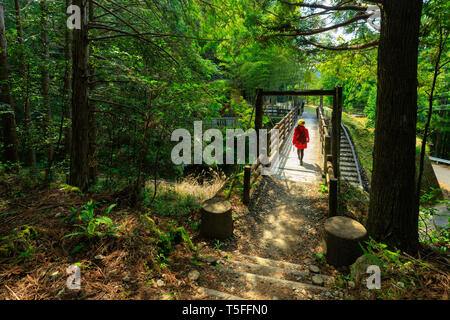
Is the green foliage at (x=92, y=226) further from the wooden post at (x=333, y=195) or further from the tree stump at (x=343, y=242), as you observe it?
the wooden post at (x=333, y=195)

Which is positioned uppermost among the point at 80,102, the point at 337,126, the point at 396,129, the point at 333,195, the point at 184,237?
the point at 80,102

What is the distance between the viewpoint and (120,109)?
4656mm

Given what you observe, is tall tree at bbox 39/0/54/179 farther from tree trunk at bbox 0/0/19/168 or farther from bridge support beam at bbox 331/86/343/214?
bridge support beam at bbox 331/86/343/214

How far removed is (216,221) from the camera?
4.32 m

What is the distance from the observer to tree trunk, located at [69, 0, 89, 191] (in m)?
3.65

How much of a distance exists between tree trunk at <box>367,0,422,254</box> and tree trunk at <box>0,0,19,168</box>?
815cm

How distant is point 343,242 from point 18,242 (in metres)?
4.36

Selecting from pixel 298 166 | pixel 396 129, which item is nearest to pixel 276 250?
pixel 396 129

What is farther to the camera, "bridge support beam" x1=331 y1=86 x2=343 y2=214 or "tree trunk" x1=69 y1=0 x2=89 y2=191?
"bridge support beam" x1=331 y1=86 x2=343 y2=214

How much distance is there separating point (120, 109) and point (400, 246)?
5668 millimetres

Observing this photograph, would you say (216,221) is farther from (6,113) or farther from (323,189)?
(6,113)

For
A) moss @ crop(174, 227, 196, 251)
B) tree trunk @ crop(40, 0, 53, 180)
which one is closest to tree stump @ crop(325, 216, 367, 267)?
moss @ crop(174, 227, 196, 251)

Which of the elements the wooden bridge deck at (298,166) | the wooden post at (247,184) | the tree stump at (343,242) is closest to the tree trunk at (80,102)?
the wooden post at (247,184)
